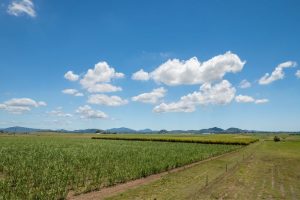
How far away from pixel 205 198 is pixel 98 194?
6590 millimetres

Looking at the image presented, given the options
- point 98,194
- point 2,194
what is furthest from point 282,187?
point 2,194

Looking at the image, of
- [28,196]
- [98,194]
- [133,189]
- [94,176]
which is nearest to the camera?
[28,196]

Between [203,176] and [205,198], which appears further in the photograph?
[203,176]

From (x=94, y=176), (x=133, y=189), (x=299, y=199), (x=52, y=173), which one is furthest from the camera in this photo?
(x=94, y=176)

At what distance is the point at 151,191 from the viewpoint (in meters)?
18.9

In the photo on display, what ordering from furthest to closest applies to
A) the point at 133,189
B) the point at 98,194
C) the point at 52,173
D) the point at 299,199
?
the point at 52,173 → the point at 133,189 → the point at 98,194 → the point at 299,199

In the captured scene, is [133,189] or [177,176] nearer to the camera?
[133,189]

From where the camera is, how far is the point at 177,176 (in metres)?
25.4

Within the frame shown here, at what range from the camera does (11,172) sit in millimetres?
22719

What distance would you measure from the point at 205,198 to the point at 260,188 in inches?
219

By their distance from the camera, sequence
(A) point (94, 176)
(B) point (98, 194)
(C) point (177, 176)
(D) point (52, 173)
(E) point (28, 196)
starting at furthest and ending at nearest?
1. (C) point (177, 176)
2. (A) point (94, 176)
3. (D) point (52, 173)
4. (B) point (98, 194)
5. (E) point (28, 196)

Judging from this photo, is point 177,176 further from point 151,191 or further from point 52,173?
point 52,173

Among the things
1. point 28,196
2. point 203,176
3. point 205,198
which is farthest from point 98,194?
point 203,176

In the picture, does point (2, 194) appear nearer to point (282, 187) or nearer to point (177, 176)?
point (177, 176)
